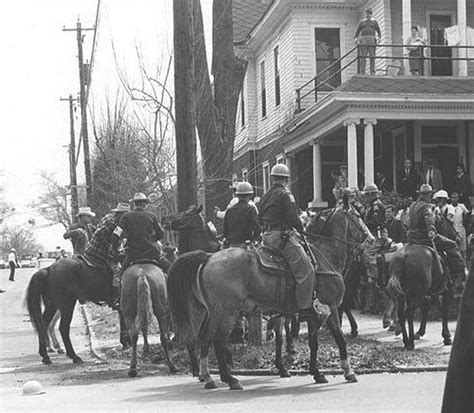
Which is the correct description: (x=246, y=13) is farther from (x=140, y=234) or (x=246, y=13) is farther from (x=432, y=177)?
(x=140, y=234)

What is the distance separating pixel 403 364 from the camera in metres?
11.5

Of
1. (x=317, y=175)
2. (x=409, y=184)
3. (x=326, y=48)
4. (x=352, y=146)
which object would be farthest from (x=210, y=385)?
(x=326, y=48)

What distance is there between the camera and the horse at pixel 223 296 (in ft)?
33.8

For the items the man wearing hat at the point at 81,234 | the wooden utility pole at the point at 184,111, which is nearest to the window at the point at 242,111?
the man wearing hat at the point at 81,234

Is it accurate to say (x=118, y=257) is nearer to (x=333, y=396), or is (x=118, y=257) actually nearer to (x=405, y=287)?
(x=405, y=287)

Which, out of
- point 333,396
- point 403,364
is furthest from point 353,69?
point 333,396

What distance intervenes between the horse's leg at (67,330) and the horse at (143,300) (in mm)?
1717

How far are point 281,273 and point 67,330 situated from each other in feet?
14.8

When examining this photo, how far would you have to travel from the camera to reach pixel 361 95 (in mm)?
23844

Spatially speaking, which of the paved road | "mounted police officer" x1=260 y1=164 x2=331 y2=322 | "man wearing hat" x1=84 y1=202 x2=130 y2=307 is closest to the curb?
"man wearing hat" x1=84 y1=202 x2=130 y2=307

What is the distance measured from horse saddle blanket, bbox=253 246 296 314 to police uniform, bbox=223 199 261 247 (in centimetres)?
162

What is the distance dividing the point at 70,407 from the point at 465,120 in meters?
19.7

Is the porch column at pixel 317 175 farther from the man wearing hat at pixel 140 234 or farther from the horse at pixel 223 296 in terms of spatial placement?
the horse at pixel 223 296

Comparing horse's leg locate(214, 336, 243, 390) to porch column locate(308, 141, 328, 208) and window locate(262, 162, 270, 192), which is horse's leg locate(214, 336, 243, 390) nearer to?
porch column locate(308, 141, 328, 208)
